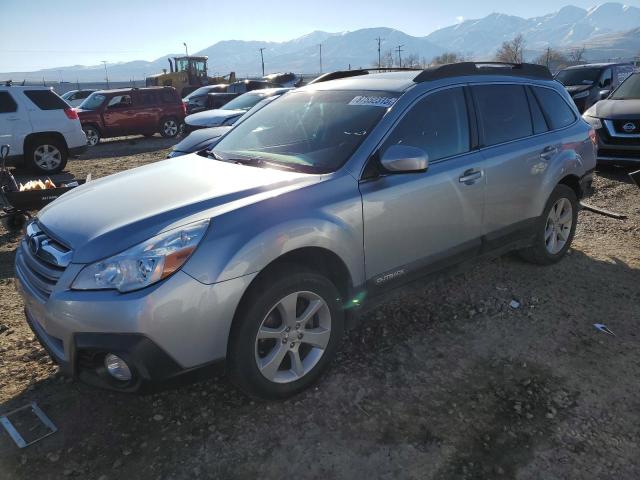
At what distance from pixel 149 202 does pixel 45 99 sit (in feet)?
30.9

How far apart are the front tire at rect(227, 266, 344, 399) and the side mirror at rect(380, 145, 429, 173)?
758 millimetres

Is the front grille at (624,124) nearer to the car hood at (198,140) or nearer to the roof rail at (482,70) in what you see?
the roof rail at (482,70)

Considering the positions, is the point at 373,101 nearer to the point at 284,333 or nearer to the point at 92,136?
the point at 284,333

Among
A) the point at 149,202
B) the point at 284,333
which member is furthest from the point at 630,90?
the point at 149,202

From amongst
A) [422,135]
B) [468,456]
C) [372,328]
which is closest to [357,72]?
[422,135]

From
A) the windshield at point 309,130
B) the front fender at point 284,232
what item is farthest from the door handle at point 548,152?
the front fender at point 284,232

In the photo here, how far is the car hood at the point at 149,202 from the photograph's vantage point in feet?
7.84

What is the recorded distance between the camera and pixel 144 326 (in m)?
2.20

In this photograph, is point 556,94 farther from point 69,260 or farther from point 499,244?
point 69,260

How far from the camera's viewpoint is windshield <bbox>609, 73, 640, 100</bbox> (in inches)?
358

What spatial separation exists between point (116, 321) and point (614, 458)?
243 cm

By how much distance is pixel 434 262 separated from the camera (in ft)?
11.2

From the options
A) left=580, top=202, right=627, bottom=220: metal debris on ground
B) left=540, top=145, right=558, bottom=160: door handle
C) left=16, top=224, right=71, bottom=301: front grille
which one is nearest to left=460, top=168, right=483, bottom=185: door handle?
left=540, top=145, right=558, bottom=160: door handle

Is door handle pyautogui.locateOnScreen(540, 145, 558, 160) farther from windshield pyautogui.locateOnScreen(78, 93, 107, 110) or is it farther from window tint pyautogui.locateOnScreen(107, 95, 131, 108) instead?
windshield pyautogui.locateOnScreen(78, 93, 107, 110)
